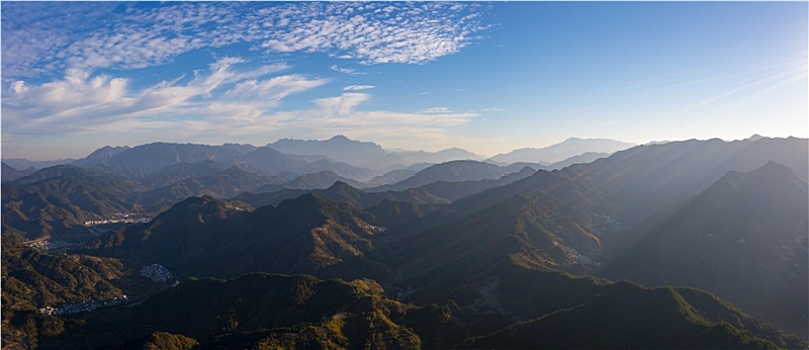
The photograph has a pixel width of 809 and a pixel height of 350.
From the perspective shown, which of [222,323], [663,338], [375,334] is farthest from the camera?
[222,323]

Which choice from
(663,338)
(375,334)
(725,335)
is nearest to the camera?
(725,335)

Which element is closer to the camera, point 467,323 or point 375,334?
point 375,334

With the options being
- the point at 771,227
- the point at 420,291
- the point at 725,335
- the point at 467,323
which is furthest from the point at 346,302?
the point at 771,227

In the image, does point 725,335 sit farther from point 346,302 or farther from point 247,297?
point 247,297

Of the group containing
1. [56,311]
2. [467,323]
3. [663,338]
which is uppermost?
[663,338]

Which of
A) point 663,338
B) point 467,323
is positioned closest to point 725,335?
point 663,338

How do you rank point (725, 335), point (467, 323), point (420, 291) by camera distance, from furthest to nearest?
point (420, 291) < point (467, 323) < point (725, 335)

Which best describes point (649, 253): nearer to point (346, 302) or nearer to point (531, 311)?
point (531, 311)

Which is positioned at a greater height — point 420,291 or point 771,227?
point 771,227

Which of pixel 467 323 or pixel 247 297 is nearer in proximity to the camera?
pixel 467 323
